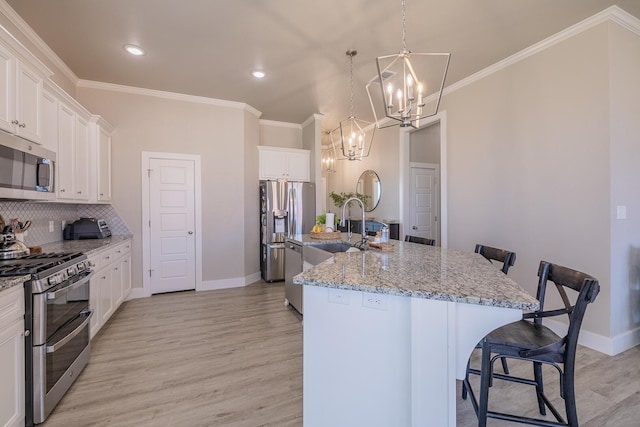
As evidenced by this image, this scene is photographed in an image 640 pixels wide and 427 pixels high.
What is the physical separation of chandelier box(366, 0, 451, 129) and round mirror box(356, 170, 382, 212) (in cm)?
118

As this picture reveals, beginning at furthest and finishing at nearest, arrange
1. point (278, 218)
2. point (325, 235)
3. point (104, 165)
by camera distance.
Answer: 1. point (278, 218)
2. point (104, 165)
3. point (325, 235)

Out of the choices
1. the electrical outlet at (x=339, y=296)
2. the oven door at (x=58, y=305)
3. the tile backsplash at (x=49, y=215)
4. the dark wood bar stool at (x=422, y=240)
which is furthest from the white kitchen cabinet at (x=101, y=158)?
the dark wood bar stool at (x=422, y=240)

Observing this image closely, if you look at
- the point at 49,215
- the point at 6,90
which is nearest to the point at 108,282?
the point at 49,215

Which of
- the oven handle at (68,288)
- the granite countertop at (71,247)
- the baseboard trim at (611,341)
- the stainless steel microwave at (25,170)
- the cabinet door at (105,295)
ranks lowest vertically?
the baseboard trim at (611,341)

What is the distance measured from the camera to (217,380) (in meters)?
2.17

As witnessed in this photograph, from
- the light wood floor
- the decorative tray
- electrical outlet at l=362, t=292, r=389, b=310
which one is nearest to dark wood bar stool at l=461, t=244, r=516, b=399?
the light wood floor

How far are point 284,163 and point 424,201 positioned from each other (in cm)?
276

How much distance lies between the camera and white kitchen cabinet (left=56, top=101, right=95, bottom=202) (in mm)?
2737

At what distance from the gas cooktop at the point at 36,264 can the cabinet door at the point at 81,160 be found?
1.17m

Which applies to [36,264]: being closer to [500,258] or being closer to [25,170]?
[25,170]

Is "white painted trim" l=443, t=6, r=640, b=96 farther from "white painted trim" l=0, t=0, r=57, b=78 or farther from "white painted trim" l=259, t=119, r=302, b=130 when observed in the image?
"white painted trim" l=0, t=0, r=57, b=78

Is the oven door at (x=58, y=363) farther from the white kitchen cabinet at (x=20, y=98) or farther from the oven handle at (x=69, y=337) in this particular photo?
the white kitchen cabinet at (x=20, y=98)

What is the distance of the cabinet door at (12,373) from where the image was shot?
1464mm

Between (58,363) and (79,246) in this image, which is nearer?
(58,363)
